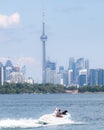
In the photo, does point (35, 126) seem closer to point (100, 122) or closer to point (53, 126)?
point (53, 126)

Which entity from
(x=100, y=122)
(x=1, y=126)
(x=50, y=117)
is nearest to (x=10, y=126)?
(x=1, y=126)

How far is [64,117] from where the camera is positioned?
79.2 meters

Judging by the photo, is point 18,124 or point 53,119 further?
point 53,119

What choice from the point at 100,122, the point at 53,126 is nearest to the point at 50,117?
the point at 53,126

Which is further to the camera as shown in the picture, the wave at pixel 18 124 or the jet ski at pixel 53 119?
the jet ski at pixel 53 119

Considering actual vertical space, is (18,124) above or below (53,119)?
below

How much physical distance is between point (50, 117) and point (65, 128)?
377 cm

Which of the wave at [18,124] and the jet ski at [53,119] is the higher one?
the jet ski at [53,119]

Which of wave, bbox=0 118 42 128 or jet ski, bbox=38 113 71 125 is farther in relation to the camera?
jet ski, bbox=38 113 71 125

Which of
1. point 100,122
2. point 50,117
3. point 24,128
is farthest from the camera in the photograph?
point 100,122

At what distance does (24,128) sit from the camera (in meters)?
72.8

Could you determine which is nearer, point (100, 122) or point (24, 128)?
point (24, 128)

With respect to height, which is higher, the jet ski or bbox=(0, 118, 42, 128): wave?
the jet ski

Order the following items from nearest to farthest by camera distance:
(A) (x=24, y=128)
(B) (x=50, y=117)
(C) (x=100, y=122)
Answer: (A) (x=24, y=128), (B) (x=50, y=117), (C) (x=100, y=122)
